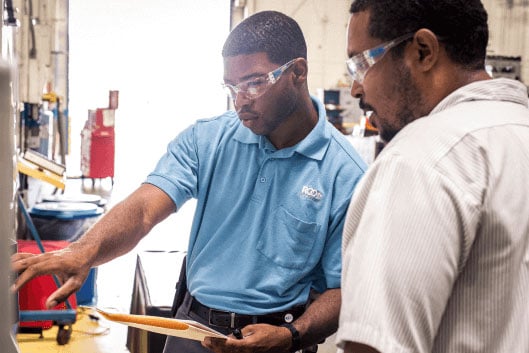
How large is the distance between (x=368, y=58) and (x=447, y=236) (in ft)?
1.42

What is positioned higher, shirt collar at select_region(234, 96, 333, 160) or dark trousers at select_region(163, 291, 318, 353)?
shirt collar at select_region(234, 96, 333, 160)

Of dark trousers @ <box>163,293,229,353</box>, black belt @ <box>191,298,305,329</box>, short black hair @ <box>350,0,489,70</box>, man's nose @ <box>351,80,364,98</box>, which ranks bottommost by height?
dark trousers @ <box>163,293,229,353</box>

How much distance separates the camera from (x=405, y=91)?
1.18 meters

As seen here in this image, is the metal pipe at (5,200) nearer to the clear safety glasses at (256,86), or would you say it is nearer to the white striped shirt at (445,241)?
the white striped shirt at (445,241)

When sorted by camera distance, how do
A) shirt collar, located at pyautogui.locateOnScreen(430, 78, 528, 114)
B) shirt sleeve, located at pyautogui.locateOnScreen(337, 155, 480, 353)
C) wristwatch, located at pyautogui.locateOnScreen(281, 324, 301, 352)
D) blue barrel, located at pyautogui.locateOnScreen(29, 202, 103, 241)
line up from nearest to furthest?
shirt sleeve, located at pyautogui.locateOnScreen(337, 155, 480, 353), shirt collar, located at pyautogui.locateOnScreen(430, 78, 528, 114), wristwatch, located at pyautogui.locateOnScreen(281, 324, 301, 352), blue barrel, located at pyautogui.locateOnScreen(29, 202, 103, 241)

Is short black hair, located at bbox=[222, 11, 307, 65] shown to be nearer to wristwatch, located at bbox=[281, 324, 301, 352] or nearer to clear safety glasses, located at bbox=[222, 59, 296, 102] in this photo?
clear safety glasses, located at bbox=[222, 59, 296, 102]

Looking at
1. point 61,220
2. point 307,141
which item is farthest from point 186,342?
point 61,220

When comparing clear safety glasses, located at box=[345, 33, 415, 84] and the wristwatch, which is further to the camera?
the wristwatch

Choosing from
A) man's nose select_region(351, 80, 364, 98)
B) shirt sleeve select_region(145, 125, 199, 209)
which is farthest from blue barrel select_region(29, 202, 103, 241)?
man's nose select_region(351, 80, 364, 98)

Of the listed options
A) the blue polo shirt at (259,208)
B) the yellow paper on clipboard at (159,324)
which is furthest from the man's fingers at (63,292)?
the blue polo shirt at (259,208)

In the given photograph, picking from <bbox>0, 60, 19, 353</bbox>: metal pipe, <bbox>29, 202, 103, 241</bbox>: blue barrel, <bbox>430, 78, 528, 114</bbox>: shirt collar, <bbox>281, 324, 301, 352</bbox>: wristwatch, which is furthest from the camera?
<bbox>29, 202, 103, 241</bbox>: blue barrel

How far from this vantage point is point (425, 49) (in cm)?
113

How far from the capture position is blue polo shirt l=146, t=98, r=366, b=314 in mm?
1876

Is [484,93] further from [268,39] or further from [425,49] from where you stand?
[268,39]
